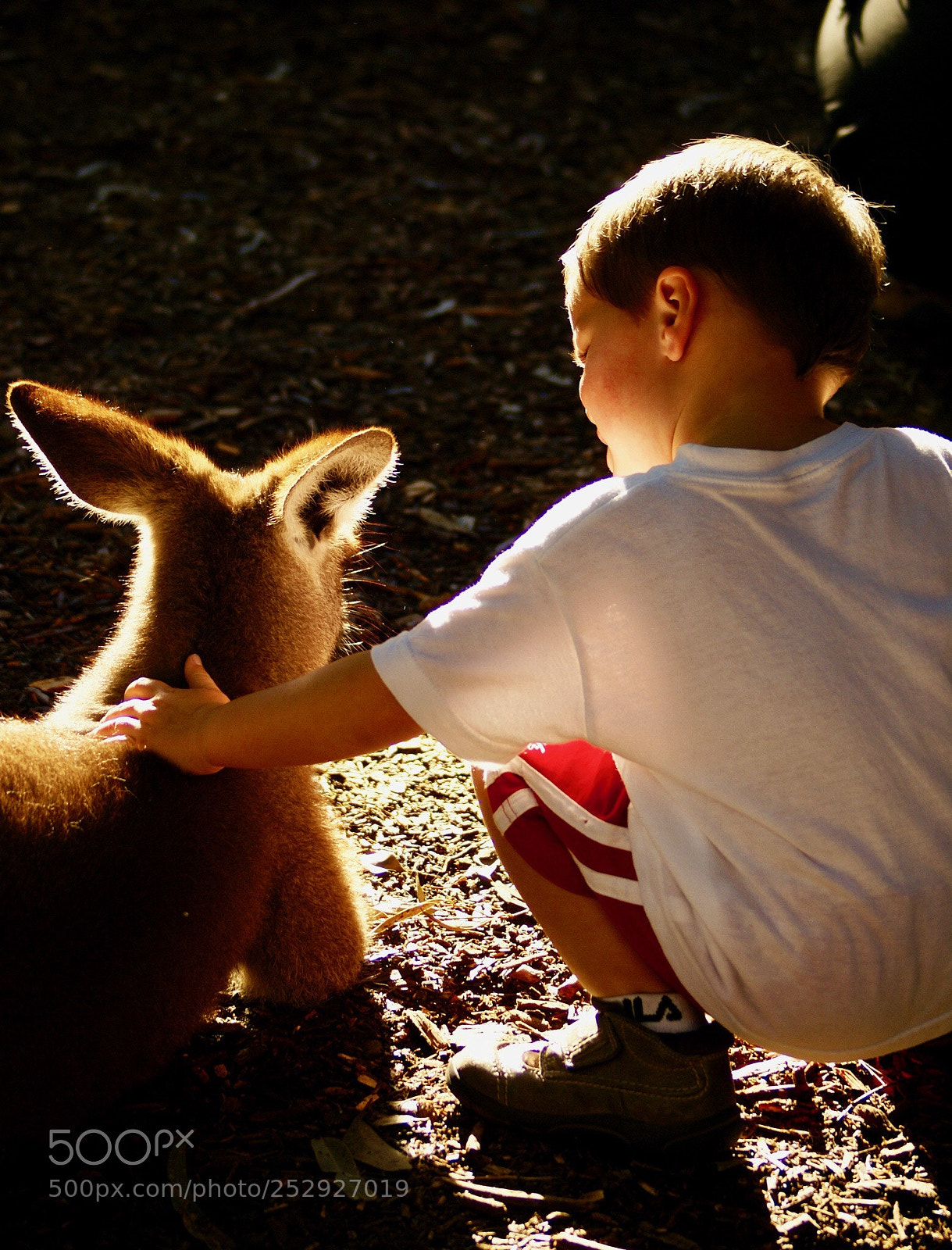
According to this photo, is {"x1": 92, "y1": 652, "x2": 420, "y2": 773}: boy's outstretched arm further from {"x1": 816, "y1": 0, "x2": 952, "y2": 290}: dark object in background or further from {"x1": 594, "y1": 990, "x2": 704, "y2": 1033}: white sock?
{"x1": 816, "y1": 0, "x2": 952, "y2": 290}: dark object in background

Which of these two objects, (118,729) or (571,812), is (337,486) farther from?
(571,812)

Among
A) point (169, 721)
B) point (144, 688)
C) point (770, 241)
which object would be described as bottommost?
point (169, 721)

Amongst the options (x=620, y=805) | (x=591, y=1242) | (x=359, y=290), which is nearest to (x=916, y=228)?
(x=359, y=290)

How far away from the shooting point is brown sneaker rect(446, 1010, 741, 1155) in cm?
244

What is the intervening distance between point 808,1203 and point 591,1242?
1.64 ft

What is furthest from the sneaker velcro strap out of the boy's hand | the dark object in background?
the dark object in background

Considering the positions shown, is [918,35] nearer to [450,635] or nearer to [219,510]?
[219,510]

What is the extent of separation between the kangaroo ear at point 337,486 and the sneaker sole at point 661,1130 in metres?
1.54

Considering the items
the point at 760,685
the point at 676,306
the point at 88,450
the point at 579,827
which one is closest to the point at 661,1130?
the point at 579,827

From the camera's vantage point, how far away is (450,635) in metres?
2.09

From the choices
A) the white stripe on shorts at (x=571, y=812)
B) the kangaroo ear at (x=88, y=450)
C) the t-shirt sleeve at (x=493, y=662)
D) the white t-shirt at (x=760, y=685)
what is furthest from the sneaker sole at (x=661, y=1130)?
the kangaroo ear at (x=88, y=450)

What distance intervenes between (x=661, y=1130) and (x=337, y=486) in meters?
1.73

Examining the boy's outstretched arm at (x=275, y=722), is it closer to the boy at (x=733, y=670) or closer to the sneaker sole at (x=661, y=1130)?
the boy at (x=733, y=670)

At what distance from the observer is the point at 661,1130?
2.44 m
